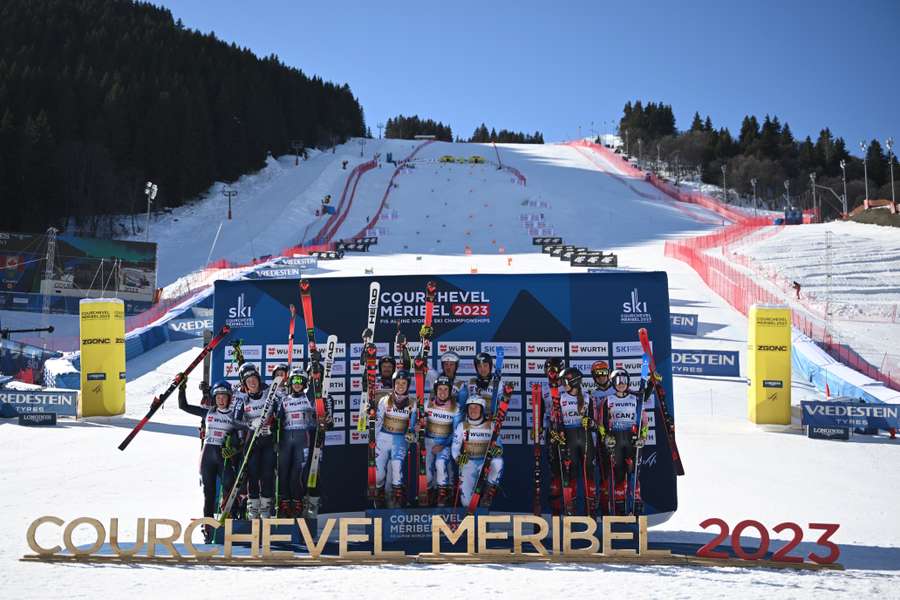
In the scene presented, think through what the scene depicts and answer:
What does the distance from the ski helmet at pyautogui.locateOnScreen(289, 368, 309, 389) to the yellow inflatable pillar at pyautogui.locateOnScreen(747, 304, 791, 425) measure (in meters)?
8.38

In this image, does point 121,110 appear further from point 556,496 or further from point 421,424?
point 556,496

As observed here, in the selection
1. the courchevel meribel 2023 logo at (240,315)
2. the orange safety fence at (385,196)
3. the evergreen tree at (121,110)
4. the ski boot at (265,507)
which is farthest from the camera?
the evergreen tree at (121,110)

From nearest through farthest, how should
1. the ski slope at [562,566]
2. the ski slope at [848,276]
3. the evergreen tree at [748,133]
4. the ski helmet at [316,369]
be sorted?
the ski slope at [562,566] → the ski helmet at [316,369] → the ski slope at [848,276] → the evergreen tree at [748,133]

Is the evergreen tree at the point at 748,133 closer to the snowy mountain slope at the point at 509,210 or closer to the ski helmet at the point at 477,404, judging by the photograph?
the snowy mountain slope at the point at 509,210

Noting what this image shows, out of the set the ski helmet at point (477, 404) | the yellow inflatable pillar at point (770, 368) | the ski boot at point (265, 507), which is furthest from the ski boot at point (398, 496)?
the yellow inflatable pillar at point (770, 368)

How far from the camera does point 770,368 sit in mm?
12820

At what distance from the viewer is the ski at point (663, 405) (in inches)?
275

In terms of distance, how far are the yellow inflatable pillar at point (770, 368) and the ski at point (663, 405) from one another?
6256 millimetres

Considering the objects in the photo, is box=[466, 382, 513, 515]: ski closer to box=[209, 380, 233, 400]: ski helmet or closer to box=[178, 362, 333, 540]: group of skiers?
box=[178, 362, 333, 540]: group of skiers

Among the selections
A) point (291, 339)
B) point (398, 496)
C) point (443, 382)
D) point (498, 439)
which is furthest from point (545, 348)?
point (291, 339)

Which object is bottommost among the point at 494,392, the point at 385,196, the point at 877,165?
the point at 494,392

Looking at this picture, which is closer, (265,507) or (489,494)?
(489,494)

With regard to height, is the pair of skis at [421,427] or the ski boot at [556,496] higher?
the pair of skis at [421,427]

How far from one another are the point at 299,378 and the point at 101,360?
8183 millimetres
